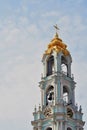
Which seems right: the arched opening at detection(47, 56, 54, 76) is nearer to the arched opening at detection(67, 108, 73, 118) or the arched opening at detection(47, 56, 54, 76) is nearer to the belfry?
the belfry

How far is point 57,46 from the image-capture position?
72.8 m

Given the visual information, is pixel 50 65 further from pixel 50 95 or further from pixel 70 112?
pixel 70 112

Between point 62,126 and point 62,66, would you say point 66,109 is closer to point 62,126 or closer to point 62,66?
point 62,126

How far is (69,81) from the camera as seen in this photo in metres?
70.9

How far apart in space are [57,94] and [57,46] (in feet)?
25.0

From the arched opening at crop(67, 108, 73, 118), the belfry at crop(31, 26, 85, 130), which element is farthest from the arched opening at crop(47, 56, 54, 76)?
the arched opening at crop(67, 108, 73, 118)

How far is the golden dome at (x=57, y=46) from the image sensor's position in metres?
72.5

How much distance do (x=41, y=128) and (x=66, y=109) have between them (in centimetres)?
384

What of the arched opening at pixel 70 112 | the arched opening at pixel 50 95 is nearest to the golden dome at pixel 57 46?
the arched opening at pixel 50 95

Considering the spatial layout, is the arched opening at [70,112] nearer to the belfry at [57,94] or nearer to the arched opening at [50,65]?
the belfry at [57,94]

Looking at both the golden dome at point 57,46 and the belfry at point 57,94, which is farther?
the golden dome at point 57,46

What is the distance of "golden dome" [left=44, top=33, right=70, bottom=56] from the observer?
72500mm

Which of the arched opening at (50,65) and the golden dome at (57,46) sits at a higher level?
the golden dome at (57,46)

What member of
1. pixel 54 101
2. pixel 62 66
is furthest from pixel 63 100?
pixel 62 66
